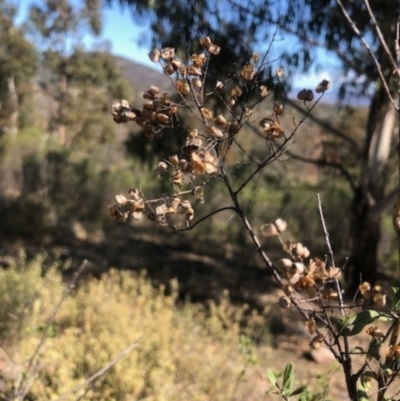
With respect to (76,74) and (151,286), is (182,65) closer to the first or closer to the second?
(151,286)

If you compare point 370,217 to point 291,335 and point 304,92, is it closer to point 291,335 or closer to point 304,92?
point 291,335

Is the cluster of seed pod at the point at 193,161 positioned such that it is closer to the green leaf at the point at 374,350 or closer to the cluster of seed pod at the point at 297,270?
the cluster of seed pod at the point at 297,270

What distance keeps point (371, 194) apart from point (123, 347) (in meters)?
3.61

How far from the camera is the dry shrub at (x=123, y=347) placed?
270 cm

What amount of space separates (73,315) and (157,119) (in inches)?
121

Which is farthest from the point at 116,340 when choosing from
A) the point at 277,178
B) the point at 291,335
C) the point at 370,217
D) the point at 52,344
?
the point at 277,178

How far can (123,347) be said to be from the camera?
307 cm

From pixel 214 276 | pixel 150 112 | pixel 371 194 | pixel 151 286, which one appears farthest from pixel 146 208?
pixel 214 276

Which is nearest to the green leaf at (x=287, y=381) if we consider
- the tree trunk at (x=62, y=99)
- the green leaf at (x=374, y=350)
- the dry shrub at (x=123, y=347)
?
the green leaf at (x=374, y=350)

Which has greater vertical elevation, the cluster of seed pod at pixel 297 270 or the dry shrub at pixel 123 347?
the dry shrub at pixel 123 347

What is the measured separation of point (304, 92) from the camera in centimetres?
100

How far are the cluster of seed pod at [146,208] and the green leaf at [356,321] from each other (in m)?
0.39

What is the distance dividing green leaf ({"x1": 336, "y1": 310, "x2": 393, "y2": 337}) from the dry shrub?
1.37m

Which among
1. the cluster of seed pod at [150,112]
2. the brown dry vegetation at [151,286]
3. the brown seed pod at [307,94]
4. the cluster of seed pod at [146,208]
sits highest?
the brown dry vegetation at [151,286]
